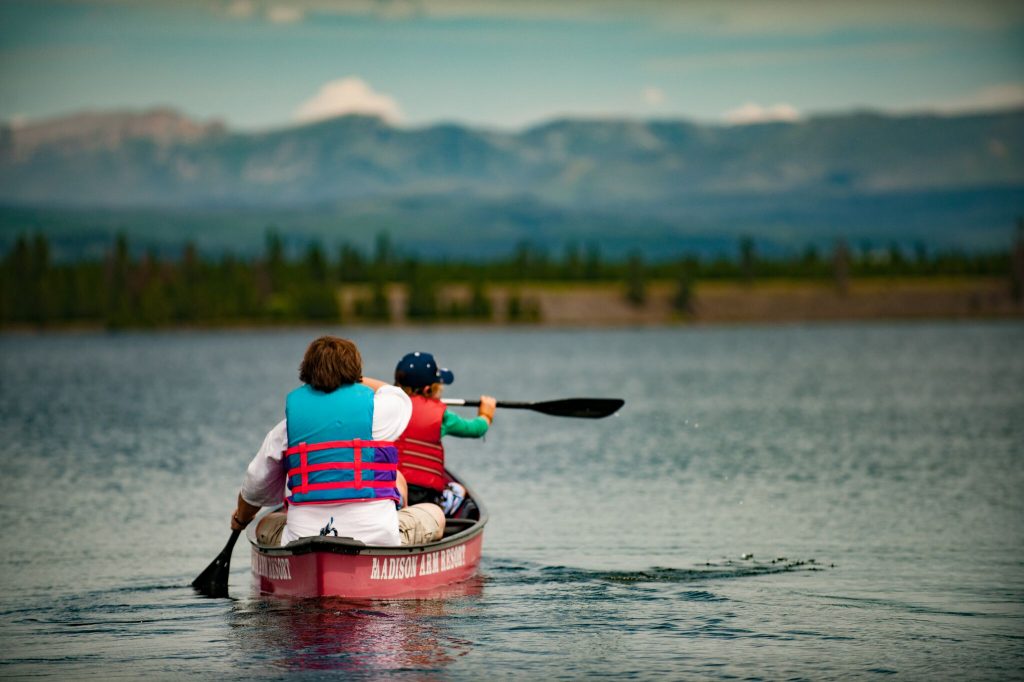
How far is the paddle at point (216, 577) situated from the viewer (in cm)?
2170

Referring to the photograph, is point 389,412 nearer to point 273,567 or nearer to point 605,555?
point 273,567

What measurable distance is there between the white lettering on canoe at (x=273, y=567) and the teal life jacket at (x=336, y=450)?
4.23ft

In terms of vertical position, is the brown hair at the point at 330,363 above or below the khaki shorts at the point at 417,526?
above

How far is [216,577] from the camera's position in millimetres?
21891

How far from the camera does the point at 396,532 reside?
62.6 ft

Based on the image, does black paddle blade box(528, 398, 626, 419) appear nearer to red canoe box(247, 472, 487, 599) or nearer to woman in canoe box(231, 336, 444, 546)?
red canoe box(247, 472, 487, 599)

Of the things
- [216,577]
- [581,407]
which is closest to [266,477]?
[216,577]

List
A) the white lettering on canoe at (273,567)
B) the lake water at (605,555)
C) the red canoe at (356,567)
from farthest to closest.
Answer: the white lettering on canoe at (273,567)
the red canoe at (356,567)
the lake water at (605,555)

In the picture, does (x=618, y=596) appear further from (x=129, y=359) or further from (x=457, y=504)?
(x=129, y=359)

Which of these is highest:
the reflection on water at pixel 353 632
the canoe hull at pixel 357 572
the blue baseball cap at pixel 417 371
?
the blue baseball cap at pixel 417 371

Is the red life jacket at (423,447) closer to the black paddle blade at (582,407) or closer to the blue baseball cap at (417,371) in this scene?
the blue baseball cap at (417,371)

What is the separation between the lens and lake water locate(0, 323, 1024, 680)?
1739 centimetres

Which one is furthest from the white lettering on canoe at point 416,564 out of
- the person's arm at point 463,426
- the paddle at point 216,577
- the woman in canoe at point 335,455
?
the paddle at point 216,577

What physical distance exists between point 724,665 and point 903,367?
3412 inches
